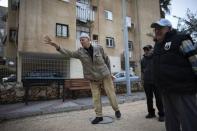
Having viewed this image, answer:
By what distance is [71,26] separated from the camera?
22.8m

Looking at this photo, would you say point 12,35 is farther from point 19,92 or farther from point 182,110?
point 182,110

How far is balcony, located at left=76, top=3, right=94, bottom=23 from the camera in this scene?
962 inches

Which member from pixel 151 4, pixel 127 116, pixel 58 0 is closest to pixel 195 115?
pixel 127 116

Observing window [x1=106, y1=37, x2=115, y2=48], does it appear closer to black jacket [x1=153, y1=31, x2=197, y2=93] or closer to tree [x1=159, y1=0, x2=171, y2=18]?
tree [x1=159, y1=0, x2=171, y2=18]

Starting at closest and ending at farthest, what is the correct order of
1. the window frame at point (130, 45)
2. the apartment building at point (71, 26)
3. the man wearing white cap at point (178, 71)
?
the man wearing white cap at point (178, 71)
the apartment building at point (71, 26)
the window frame at point (130, 45)

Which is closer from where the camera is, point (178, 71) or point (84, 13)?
point (178, 71)

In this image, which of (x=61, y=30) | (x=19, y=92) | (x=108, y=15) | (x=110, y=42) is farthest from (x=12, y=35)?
(x=19, y=92)

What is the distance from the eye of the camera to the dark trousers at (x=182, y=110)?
315 centimetres

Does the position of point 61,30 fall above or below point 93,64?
above

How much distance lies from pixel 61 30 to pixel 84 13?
3.82 metres

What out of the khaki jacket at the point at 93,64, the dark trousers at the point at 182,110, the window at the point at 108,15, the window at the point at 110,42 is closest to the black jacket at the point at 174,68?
the dark trousers at the point at 182,110

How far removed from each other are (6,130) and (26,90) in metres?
3.86

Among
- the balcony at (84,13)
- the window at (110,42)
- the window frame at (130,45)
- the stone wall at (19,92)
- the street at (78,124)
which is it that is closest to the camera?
the street at (78,124)

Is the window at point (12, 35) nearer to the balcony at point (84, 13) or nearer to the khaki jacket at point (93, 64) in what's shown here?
the balcony at point (84, 13)
